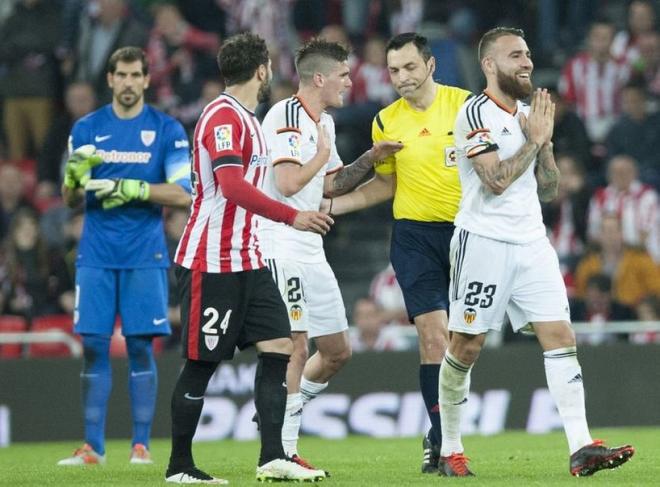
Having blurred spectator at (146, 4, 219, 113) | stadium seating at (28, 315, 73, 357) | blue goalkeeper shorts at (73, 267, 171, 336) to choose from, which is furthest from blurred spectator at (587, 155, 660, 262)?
blue goalkeeper shorts at (73, 267, 171, 336)

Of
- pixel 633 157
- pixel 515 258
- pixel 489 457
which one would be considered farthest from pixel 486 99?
pixel 633 157

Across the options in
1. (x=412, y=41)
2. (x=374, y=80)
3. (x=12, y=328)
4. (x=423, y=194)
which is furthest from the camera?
(x=374, y=80)

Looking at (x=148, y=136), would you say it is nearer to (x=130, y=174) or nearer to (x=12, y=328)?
(x=130, y=174)

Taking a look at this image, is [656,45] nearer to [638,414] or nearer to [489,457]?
[638,414]

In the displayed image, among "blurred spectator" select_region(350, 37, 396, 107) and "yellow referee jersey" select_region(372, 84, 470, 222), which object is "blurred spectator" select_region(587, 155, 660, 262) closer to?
"blurred spectator" select_region(350, 37, 396, 107)

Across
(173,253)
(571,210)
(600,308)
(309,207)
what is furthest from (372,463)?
(571,210)

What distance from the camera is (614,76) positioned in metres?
18.0

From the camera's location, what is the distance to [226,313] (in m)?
8.27

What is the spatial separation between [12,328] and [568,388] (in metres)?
8.26

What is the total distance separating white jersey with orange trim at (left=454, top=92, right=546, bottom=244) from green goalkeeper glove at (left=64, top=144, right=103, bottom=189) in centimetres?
290

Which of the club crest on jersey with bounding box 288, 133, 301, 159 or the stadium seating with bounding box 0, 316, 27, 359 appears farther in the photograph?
the stadium seating with bounding box 0, 316, 27, 359

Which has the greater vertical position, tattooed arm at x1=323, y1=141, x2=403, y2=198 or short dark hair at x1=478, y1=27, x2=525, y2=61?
short dark hair at x1=478, y1=27, x2=525, y2=61

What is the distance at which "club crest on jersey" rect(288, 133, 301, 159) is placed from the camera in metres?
9.03

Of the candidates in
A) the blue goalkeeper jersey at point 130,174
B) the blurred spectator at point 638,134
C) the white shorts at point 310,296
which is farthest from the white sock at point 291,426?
the blurred spectator at point 638,134
